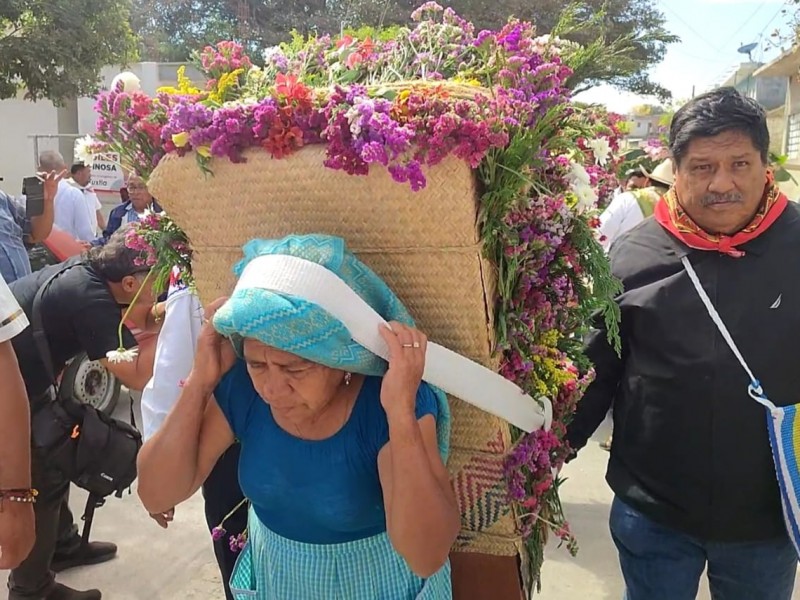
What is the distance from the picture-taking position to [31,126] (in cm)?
1602

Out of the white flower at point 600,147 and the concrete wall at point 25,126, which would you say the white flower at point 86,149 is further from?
the concrete wall at point 25,126

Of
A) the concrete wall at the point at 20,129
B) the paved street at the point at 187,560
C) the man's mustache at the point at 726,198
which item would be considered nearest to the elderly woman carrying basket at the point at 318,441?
the man's mustache at the point at 726,198

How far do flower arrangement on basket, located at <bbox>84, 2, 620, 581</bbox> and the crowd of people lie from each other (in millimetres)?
225

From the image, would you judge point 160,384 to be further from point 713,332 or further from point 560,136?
point 713,332

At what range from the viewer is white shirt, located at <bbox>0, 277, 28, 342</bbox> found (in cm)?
185

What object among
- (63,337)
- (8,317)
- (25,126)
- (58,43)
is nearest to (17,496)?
(8,317)

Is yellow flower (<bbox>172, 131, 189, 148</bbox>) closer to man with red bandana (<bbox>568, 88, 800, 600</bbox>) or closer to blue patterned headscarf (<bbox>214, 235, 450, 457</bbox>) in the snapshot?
blue patterned headscarf (<bbox>214, 235, 450, 457</bbox>)

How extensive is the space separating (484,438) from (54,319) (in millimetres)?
1719

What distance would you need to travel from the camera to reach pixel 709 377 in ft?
6.31

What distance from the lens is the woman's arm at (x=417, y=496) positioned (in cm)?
140

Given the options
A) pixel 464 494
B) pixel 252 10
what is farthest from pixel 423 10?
pixel 252 10

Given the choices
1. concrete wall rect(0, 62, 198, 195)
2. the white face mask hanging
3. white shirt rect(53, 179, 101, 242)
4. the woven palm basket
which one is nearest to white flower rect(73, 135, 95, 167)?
the woven palm basket

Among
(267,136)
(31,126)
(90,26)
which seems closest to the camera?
(267,136)

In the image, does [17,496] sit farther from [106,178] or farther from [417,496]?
[106,178]
